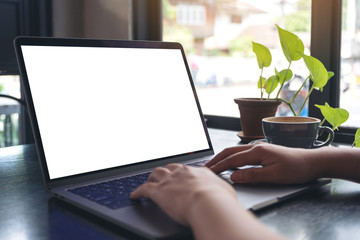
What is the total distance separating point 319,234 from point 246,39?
118 cm

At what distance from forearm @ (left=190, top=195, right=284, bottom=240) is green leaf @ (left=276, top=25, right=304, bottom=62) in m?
0.66

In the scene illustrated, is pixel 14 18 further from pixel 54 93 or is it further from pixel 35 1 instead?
pixel 54 93

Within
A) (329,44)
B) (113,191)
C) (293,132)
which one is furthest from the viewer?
(329,44)

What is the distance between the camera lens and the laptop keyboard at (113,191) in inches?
23.5

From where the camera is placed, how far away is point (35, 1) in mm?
1969

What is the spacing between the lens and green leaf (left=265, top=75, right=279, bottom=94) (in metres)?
1.19

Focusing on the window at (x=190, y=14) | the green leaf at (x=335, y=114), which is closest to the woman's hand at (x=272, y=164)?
the green leaf at (x=335, y=114)

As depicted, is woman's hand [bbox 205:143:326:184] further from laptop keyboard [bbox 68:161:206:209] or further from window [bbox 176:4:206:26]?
window [bbox 176:4:206:26]

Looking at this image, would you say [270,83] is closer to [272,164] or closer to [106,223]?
[272,164]

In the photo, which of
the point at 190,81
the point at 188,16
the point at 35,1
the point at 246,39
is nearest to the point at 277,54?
the point at 246,39

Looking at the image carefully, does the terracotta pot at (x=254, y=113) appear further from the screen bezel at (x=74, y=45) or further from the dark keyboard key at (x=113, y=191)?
the dark keyboard key at (x=113, y=191)

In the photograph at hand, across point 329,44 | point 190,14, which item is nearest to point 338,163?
point 329,44

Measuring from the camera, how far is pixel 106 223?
1.85ft

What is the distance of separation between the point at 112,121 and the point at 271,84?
56 cm
